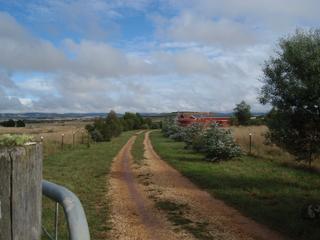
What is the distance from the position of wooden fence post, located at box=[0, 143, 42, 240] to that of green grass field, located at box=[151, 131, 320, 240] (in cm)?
814

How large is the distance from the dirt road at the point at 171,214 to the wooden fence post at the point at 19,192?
7.24 meters

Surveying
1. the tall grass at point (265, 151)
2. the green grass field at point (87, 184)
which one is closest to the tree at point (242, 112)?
the tall grass at point (265, 151)

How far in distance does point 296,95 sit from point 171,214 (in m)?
5.75

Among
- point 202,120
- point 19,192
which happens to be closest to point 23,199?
point 19,192

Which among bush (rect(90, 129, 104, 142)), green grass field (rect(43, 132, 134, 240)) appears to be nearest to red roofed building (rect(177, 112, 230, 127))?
bush (rect(90, 129, 104, 142))

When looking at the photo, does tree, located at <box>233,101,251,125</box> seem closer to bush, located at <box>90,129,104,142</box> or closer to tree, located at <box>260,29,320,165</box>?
bush, located at <box>90,129,104,142</box>

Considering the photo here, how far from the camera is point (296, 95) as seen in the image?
47.6ft

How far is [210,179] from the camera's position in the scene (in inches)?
682

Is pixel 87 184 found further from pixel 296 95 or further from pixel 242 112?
pixel 242 112

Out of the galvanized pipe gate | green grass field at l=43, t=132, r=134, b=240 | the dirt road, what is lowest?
the dirt road

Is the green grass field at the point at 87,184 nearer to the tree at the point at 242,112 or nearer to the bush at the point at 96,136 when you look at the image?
the bush at the point at 96,136

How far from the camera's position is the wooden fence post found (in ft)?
7.05

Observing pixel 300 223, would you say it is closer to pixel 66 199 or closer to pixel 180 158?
pixel 66 199

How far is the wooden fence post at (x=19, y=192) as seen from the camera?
215 centimetres
